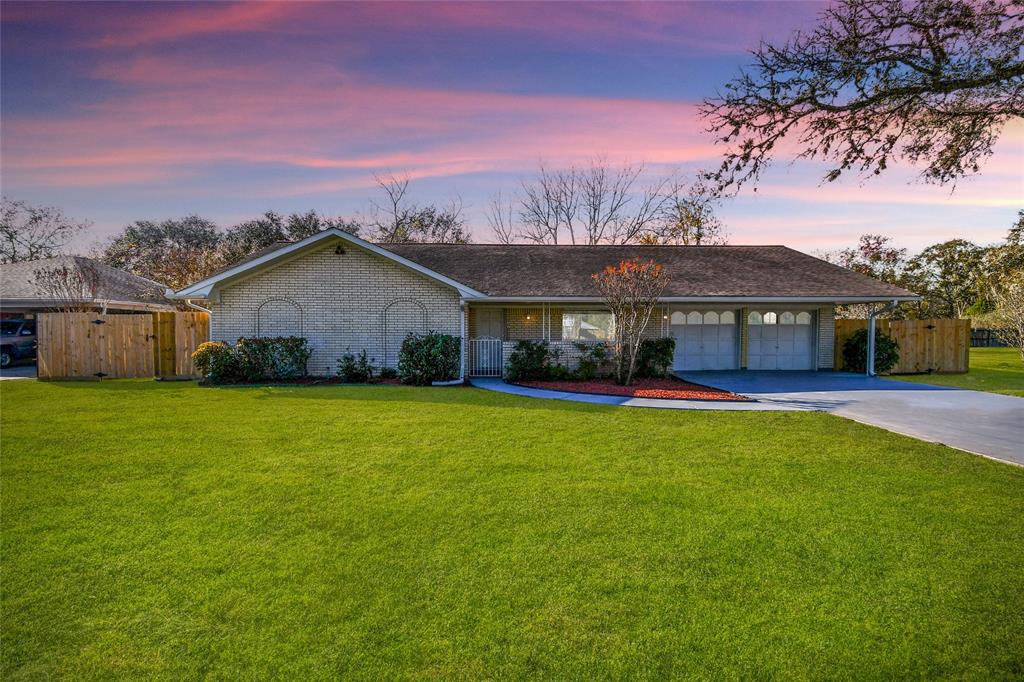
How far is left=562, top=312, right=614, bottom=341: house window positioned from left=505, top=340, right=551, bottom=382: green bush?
8.16 feet

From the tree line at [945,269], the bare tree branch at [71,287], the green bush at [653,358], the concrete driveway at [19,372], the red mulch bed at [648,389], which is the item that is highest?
the tree line at [945,269]

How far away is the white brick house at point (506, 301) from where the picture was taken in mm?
16484

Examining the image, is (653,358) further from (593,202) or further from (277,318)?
(593,202)

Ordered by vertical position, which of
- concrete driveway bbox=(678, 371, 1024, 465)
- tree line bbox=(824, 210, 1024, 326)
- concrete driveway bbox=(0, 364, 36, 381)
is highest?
tree line bbox=(824, 210, 1024, 326)

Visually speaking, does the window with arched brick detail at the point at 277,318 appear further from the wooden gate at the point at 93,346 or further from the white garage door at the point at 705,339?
the white garage door at the point at 705,339

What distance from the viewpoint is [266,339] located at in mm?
15586

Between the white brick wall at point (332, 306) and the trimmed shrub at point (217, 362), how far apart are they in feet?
4.39

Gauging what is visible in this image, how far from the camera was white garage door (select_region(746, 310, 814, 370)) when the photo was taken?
1933 centimetres

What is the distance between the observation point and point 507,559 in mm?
4156

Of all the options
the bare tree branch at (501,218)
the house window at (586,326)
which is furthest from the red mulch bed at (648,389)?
the bare tree branch at (501,218)

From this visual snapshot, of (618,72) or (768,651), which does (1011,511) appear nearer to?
(768,651)

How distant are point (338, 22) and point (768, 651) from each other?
11332mm

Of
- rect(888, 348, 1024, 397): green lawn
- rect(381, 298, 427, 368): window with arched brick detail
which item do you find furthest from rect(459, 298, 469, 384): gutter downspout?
rect(888, 348, 1024, 397): green lawn

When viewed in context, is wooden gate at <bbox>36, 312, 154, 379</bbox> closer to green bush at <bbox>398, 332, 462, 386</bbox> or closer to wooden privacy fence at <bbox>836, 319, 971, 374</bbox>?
green bush at <bbox>398, 332, 462, 386</bbox>
